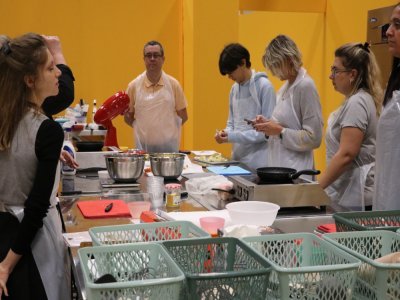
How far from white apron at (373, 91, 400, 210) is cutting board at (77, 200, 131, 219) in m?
1.12

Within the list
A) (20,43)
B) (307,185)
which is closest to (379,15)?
(307,185)

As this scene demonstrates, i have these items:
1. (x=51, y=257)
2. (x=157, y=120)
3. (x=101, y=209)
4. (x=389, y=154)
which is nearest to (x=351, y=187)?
(x=389, y=154)

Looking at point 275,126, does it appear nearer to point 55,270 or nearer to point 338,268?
point 55,270

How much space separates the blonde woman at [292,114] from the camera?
3424mm

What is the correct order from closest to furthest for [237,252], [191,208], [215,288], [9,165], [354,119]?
[215,288]
[237,252]
[9,165]
[191,208]
[354,119]

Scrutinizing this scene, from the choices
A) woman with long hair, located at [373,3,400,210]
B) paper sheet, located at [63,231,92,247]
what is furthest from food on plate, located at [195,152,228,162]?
paper sheet, located at [63,231,92,247]

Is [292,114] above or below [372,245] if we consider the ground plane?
above

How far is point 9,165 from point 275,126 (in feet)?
6.55

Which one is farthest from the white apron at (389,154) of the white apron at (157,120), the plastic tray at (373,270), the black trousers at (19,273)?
the white apron at (157,120)

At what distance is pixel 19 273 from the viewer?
5.94 feet

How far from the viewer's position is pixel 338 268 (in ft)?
3.94

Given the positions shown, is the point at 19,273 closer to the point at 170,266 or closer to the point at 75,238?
the point at 75,238

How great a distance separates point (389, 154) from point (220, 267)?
1225 millimetres

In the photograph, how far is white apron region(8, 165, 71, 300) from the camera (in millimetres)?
1854
